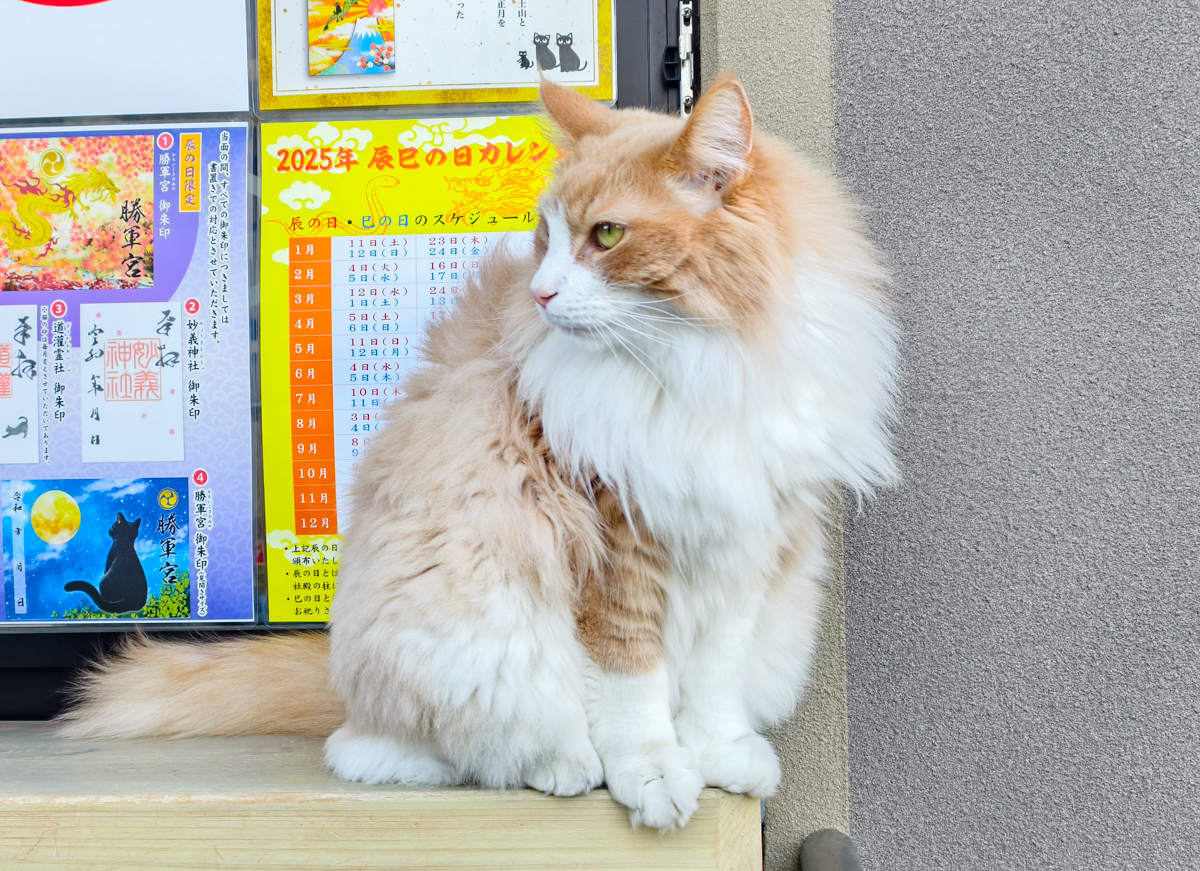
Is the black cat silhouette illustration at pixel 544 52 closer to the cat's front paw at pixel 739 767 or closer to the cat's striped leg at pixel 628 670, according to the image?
the cat's striped leg at pixel 628 670

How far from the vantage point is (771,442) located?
901 mm

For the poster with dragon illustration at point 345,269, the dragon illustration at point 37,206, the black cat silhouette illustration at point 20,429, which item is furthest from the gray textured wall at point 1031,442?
the black cat silhouette illustration at point 20,429

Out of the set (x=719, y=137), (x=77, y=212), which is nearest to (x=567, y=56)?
(x=719, y=137)

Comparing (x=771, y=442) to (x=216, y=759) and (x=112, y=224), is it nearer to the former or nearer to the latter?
(x=216, y=759)

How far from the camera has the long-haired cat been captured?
2.82ft

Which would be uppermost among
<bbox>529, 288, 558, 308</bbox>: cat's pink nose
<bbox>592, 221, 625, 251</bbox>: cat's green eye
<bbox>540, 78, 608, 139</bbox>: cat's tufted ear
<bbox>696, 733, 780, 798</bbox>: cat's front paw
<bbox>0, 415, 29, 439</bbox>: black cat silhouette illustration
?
<bbox>540, 78, 608, 139</bbox>: cat's tufted ear

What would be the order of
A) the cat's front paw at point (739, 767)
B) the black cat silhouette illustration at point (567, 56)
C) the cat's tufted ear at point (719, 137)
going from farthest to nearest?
1. the black cat silhouette illustration at point (567, 56)
2. the cat's front paw at point (739, 767)
3. the cat's tufted ear at point (719, 137)

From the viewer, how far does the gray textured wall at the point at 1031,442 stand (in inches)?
49.4

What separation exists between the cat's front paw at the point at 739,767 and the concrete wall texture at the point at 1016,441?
44 cm

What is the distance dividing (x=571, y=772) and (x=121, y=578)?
1002mm

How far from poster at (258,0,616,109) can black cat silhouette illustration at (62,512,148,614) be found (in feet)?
2.67

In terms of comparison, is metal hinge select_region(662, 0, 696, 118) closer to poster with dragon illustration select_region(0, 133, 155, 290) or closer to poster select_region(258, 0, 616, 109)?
poster select_region(258, 0, 616, 109)

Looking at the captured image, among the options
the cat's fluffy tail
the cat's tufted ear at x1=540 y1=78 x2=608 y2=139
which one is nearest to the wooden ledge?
the cat's fluffy tail

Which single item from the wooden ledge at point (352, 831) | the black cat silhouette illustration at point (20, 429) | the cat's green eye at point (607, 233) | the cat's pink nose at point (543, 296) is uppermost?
the cat's green eye at point (607, 233)
